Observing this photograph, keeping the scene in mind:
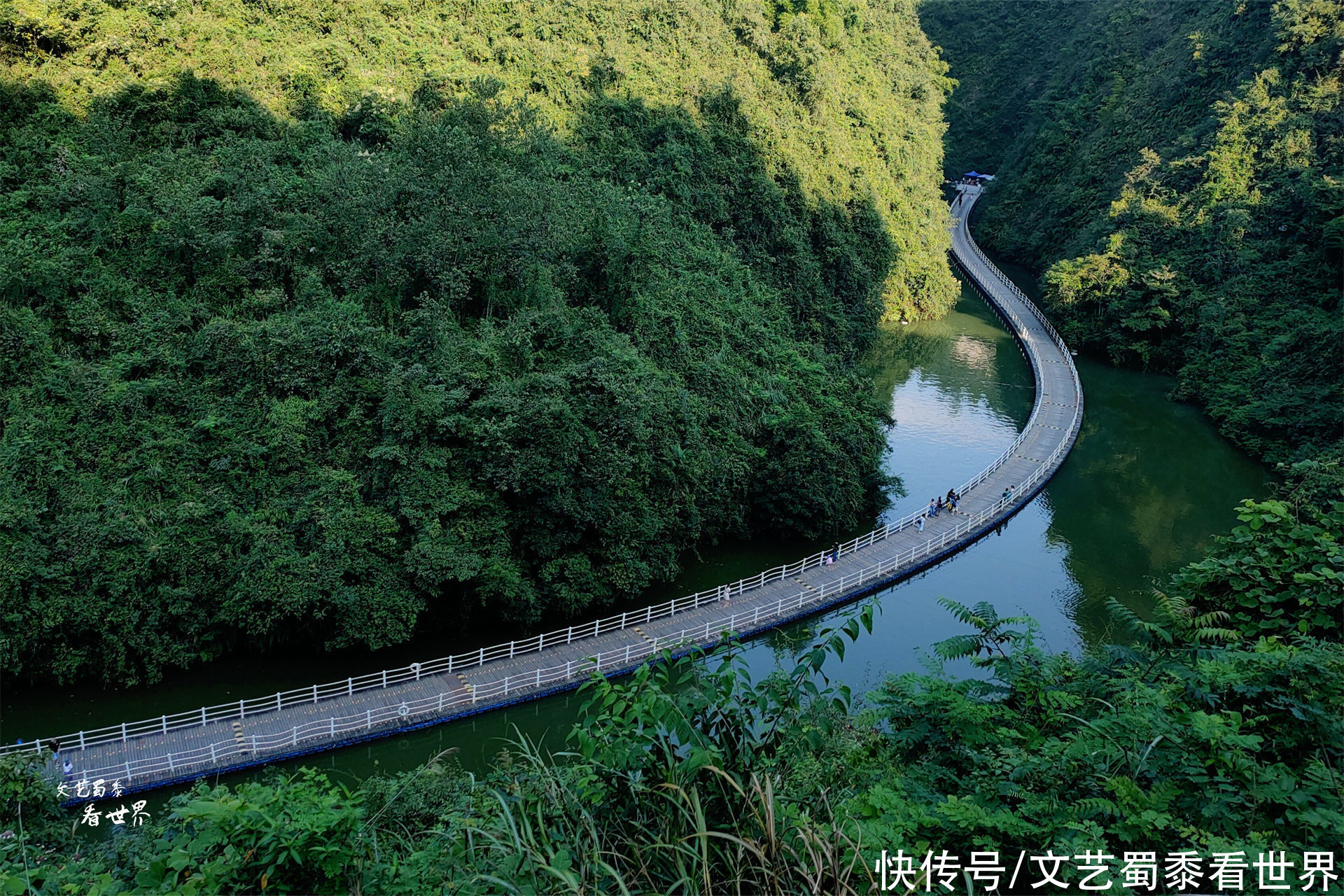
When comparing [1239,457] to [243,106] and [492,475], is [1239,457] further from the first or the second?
[243,106]

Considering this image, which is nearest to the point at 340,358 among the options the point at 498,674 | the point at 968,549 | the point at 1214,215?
the point at 498,674

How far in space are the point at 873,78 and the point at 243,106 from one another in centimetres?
3555

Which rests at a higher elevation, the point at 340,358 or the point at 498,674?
the point at 340,358

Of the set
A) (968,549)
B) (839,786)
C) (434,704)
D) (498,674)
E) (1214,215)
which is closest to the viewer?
(839,786)

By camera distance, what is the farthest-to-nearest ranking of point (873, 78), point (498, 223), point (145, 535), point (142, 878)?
point (873, 78) → point (498, 223) → point (145, 535) → point (142, 878)

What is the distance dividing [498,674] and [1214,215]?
3775cm

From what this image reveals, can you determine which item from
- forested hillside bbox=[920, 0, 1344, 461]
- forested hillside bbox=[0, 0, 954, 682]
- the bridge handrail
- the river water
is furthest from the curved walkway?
forested hillside bbox=[920, 0, 1344, 461]

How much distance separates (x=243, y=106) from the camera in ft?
66.1

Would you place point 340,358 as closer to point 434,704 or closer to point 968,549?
point 434,704

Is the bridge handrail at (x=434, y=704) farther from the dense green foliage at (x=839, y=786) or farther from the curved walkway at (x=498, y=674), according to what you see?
the dense green foliage at (x=839, y=786)

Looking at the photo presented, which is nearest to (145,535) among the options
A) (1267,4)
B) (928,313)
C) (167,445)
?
(167,445)

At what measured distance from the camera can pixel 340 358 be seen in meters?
16.4

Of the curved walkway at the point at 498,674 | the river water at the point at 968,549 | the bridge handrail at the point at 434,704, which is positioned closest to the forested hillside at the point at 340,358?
the river water at the point at 968,549

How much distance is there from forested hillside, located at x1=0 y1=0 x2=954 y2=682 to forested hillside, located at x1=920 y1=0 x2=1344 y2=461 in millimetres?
17150
